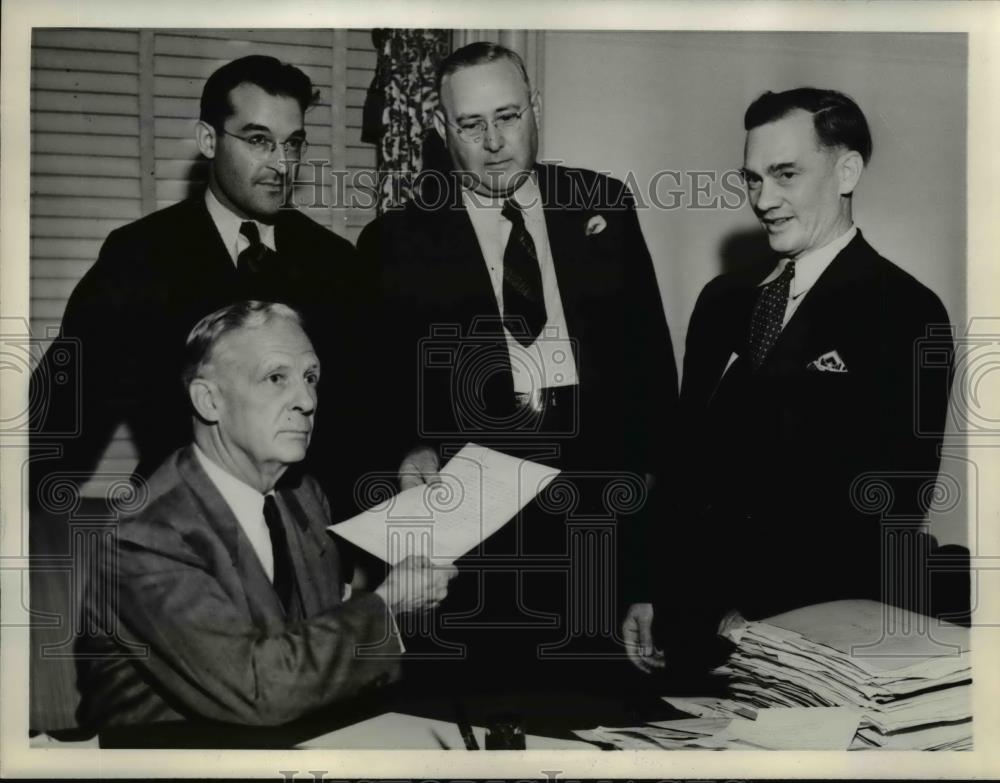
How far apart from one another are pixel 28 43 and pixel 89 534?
1264 mm

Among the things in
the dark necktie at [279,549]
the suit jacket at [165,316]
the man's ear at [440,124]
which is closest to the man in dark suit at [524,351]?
the man's ear at [440,124]

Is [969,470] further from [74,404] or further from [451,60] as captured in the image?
[74,404]

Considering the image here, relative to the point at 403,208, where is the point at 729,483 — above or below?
below

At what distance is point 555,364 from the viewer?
7.80ft

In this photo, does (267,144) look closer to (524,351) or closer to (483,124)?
(483,124)

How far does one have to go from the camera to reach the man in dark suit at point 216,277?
2.35m

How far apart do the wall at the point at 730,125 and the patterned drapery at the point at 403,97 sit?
0.96ft

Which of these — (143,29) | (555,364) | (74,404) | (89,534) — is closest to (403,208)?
(555,364)

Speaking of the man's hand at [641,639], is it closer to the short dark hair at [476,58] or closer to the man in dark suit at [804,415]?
the man in dark suit at [804,415]

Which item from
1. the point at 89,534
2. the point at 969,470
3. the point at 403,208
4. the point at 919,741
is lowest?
the point at 919,741

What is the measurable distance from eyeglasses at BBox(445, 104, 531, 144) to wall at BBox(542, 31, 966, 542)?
0.25 feet

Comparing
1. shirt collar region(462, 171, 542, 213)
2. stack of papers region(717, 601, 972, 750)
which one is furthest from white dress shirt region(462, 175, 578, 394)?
stack of papers region(717, 601, 972, 750)

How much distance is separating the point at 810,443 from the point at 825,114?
831 millimetres

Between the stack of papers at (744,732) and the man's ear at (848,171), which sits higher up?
the man's ear at (848,171)
